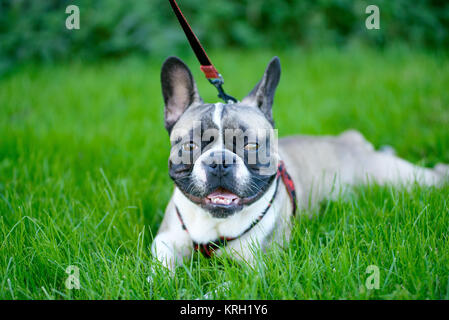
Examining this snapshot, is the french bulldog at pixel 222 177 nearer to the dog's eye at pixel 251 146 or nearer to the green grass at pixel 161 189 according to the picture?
the dog's eye at pixel 251 146

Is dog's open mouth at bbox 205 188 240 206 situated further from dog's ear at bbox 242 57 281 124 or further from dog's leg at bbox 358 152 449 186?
dog's leg at bbox 358 152 449 186

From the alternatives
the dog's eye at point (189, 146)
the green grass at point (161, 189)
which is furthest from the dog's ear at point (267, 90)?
the green grass at point (161, 189)

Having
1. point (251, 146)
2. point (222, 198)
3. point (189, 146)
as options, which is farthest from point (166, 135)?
point (222, 198)

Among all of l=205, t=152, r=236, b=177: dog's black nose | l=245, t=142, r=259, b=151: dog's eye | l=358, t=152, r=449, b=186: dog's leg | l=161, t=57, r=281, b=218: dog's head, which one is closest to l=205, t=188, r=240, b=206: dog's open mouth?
l=161, t=57, r=281, b=218: dog's head

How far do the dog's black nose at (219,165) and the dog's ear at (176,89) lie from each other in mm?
769

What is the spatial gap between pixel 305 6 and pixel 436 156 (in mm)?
5522

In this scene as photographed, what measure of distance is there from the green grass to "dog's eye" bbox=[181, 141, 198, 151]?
0.76 m

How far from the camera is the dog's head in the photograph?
8.46 feet

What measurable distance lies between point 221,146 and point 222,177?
1.02 ft

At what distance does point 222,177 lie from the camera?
254 cm

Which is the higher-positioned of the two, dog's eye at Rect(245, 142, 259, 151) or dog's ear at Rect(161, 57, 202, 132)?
dog's ear at Rect(161, 57, 202, 132)

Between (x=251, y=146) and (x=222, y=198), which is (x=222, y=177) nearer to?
(x=222, y=198)

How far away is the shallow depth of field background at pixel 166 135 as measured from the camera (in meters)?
2.53

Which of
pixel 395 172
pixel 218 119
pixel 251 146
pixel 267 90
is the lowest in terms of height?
pixel 395 172
